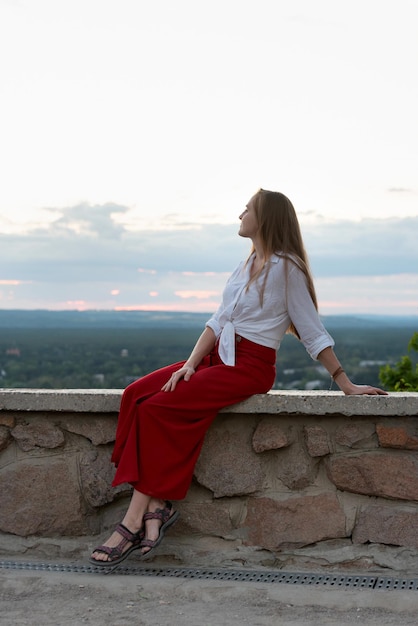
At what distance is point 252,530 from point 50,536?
35.8 inches

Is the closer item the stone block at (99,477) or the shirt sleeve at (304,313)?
the shirt sleeve at (304,313)

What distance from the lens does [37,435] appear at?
3729mm

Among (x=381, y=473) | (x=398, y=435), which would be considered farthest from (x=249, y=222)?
(x=381, y=473)

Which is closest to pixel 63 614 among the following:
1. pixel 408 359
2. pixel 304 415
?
pixel 304 415

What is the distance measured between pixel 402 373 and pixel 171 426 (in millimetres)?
3566

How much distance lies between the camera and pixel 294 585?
11.1 feet

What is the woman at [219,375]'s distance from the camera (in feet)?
11.4

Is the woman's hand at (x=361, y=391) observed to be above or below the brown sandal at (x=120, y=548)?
above

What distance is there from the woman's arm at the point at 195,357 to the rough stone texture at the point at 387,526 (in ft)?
3.10

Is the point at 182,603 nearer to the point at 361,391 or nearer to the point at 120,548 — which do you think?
the point at 120,548

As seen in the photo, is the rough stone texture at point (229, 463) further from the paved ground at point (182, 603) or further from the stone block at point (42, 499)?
the stone block at point (42, 499)

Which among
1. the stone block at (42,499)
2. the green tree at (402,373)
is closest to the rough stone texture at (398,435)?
the stone block at (42,499)

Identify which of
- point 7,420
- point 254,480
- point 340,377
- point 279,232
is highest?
point 279,232

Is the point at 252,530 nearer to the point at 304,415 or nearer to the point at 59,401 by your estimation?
the point at 304,415
